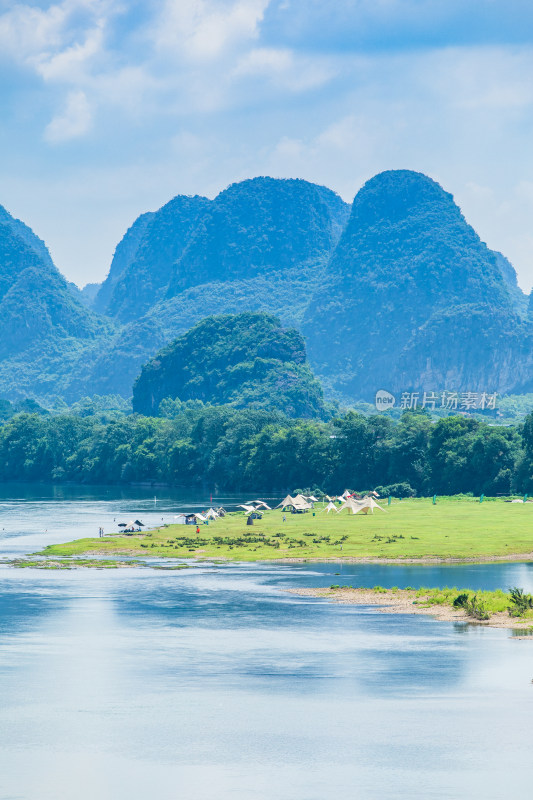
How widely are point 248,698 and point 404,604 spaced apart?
73.5ft

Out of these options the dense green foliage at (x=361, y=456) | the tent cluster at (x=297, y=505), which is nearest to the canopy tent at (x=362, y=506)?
the tent cluster at (x=297, y=505)

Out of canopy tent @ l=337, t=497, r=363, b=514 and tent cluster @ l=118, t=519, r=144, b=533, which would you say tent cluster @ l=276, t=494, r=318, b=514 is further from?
tent cluster @ l=118, t=519, r=144, b=533

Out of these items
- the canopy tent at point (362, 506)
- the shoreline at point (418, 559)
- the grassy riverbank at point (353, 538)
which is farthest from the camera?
the canopy tent at point (362, 506)

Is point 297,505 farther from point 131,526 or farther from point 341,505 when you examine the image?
point 131,526

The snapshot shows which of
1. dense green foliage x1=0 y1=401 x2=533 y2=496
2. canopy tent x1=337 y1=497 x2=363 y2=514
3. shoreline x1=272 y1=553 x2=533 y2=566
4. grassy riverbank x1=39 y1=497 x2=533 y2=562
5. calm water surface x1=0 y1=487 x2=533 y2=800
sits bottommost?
calm water surface x1=0 y1=487 x2=533 y2=800

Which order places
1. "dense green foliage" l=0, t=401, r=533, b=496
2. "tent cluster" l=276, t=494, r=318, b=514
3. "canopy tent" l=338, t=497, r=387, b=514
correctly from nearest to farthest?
"canopy tent" l=338, t=497, r=387, b=514, "tent cluster" l=276, t=494, r=318, b=514, "dense green foliage" l=0, t=401, r=533, b=496

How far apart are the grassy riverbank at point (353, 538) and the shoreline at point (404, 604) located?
53.8 feet

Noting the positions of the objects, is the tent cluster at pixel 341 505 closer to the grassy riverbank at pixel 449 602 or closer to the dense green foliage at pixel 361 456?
the dense green foliage at pixel 361 456

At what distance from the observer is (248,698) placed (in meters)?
42.7

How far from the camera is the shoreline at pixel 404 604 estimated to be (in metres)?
57.7

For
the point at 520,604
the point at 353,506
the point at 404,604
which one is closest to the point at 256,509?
the point at 353,506

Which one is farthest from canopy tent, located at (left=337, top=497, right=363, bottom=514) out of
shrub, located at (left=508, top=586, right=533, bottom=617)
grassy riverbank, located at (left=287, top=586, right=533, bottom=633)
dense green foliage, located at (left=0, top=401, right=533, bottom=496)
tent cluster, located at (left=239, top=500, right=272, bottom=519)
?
shrub, located at (left=508, top=586, right=533, bottom=617)

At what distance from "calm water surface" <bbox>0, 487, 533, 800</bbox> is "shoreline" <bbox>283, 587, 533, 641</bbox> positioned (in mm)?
1672

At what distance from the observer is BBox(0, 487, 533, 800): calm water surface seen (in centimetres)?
3344
